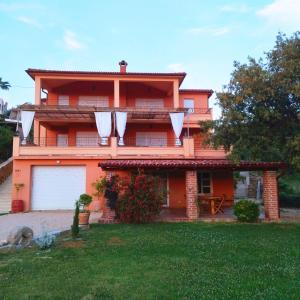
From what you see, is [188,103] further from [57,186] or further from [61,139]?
[57,186]

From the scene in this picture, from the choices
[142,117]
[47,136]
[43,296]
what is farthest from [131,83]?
[43,296]

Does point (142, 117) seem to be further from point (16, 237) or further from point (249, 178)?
point (16, 237)

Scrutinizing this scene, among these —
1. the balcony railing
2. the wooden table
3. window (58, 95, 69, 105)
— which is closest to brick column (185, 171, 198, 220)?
the wooden table

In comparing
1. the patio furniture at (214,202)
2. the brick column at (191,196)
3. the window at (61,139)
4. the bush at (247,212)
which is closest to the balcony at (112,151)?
the window at (61,139)

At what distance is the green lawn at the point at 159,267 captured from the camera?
5.29 metres

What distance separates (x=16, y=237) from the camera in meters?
9.00

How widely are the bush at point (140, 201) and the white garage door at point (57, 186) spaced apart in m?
6.51

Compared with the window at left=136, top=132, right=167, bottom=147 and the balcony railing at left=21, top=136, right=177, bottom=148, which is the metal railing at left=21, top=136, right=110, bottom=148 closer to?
the balcony railing at left=21, top=136, right=177, bottom=148

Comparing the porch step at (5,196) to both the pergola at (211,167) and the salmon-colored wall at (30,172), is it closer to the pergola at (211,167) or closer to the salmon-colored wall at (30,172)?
the salmon-colored wall at (30,172)

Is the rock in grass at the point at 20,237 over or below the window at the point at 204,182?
below

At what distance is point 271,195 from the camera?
14.5 meters

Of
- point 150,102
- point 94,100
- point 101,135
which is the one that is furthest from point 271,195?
point 94,100

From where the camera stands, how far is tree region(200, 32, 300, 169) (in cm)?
1145

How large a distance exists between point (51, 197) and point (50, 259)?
12.4 m
